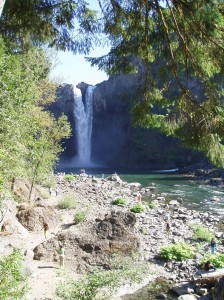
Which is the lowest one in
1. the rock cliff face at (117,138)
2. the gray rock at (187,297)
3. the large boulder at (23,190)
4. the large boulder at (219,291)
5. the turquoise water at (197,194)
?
the gray rock at (187,297)

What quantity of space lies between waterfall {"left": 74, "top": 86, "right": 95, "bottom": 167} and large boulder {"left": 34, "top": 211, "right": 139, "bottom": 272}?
5608 cm

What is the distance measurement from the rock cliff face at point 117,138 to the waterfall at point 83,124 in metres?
1.06

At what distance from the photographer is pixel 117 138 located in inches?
2975

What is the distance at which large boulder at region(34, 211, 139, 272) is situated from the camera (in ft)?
39.5

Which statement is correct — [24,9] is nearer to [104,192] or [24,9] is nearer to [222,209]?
[222,209]

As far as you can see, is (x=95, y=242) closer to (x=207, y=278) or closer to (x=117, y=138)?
(x=207, y=278)

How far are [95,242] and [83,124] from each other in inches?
2241

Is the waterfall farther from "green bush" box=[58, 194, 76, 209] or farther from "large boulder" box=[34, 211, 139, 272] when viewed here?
"large boulder" box=[34, 211, 139, 272]


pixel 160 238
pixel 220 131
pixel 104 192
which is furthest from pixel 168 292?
pixel 104 192

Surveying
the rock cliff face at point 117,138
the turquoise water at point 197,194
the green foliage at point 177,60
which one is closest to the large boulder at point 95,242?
the green foliage at point 177,60

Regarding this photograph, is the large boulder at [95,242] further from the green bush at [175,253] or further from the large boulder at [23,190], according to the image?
the large boulder at [23,190]

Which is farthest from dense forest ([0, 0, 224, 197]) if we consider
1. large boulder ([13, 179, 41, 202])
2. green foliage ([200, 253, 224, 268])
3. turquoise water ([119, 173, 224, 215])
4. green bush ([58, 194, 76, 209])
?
turquoise water ([119, 173, 224, 215])

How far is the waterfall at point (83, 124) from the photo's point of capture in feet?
225

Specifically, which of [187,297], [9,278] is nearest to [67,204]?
[187,297]
